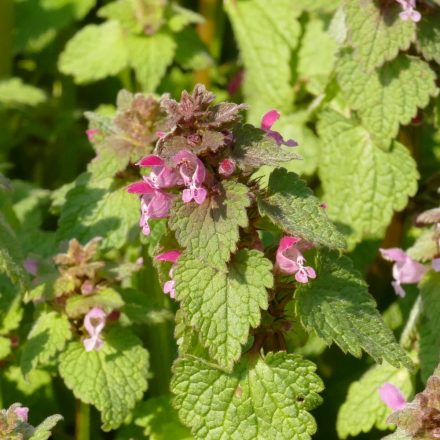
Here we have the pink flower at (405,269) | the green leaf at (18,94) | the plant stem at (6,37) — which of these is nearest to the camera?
the pink flower at (405,269)

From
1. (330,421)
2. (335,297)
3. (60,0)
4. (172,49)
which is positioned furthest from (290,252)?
(60,0)

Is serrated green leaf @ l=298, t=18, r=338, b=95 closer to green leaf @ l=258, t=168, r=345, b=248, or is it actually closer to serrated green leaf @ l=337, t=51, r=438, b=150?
serrated green leaf @ l=337, t=51, r=438, b=150

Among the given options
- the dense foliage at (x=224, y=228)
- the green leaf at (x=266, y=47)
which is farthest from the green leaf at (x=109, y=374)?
the green leaf at (x=266, y=47)

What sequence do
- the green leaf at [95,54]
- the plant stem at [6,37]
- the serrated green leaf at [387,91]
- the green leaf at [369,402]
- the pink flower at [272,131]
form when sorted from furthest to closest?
the plant stem at [6,37]
the green leaf at [95,54]
the serrated green leaf at [387,91]
the green leaf at [369,402]
the pink flower at [272,131]

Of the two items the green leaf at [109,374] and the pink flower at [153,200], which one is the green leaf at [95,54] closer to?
the green leaf at [109,374]

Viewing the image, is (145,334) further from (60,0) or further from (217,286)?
(60,0)

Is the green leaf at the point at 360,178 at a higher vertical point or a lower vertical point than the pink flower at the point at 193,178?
lower

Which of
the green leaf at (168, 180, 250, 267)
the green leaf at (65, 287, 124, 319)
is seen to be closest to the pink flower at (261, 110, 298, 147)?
the green leaf at (168, 180, 250, 267)
